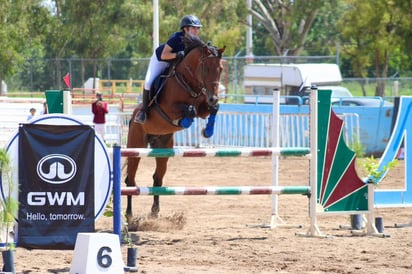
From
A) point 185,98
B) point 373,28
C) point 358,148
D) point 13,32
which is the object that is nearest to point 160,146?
point 185,98

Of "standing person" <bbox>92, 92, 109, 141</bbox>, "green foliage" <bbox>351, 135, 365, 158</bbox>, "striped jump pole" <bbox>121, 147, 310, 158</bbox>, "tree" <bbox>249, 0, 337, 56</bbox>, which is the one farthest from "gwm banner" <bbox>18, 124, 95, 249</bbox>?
"tree" <bbox>249, 0, 337, 56</bbox>

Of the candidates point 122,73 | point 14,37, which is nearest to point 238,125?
point 122,73

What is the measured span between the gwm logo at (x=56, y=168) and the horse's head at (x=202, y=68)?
2447mm

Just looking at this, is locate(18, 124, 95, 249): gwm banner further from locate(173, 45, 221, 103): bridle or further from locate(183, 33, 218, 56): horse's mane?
locate(183, 33, 218, 56): horse's mane

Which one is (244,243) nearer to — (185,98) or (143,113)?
(185,98)

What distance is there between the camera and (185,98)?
34.8 feet

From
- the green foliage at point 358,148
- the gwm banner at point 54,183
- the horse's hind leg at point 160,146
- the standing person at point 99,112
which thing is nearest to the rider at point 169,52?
the horse's hind leg at point 160,146

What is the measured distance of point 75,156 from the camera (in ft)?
26.4

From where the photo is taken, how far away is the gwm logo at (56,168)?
7965 millimetres

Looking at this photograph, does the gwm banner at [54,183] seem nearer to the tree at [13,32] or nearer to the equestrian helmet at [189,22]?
the equestrian helmet at [189,22]

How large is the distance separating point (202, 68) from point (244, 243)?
2.09 metres

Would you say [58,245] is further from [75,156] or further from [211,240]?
[211,240]

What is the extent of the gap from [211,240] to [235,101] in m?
23.3

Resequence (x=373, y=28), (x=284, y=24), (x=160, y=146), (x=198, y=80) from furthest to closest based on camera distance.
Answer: (x=284, y=24) → (x=373, y=28) → (x=160, y=146) → (x=198, y=80)
